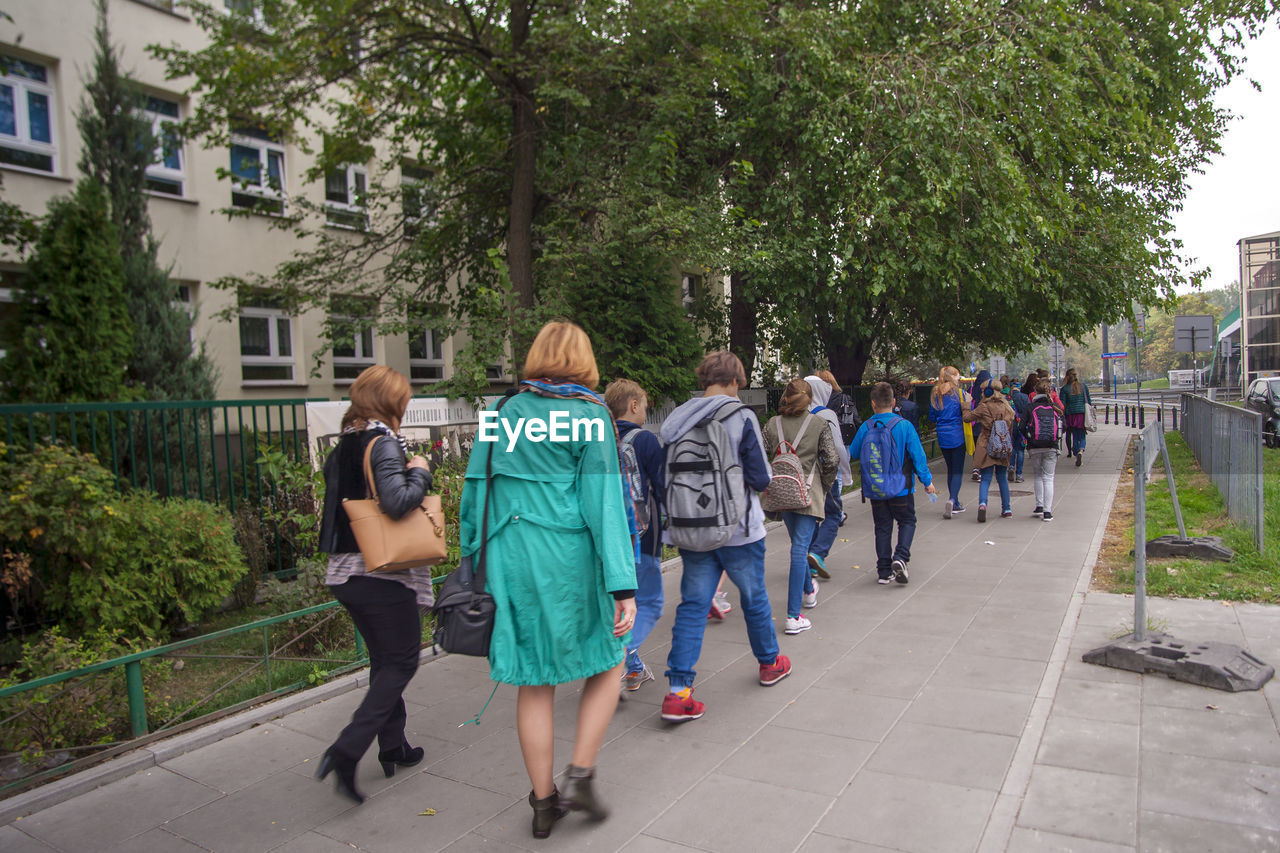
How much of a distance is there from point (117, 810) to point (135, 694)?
0.72m

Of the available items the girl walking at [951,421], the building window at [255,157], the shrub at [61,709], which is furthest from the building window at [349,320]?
the shrub at [61,709]

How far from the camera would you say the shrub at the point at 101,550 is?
195 inches

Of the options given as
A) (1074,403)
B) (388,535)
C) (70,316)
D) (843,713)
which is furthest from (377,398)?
(1074,403)

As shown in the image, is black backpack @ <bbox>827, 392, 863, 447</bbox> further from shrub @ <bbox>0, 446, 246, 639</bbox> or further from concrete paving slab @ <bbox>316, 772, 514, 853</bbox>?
concrete paving slab @ <bbox>316, 772, 514, 853</bbox>

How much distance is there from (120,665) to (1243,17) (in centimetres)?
1959

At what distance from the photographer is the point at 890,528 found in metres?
7.38

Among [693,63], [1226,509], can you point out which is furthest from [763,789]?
[693,63]

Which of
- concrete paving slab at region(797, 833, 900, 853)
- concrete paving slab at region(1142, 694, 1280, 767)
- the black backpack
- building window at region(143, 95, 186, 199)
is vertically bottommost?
concrete paving slab at region(797, 833, 900, 853)

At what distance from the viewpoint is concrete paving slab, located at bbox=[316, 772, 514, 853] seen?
10.7 ft

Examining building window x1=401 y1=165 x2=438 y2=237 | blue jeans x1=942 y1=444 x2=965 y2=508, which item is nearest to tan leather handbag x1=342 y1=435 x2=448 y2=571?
blue jeans x1=942 y1=444 x2=965 y2=508

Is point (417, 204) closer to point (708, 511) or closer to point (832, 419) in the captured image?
point (832, 419)

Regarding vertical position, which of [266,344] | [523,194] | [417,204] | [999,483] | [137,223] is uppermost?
[417,204]

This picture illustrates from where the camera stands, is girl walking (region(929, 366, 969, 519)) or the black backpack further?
girl walking (region(929, 366, 969, 519))

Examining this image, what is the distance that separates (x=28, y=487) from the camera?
4.90 meters
